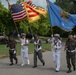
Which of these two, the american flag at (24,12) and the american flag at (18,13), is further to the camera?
the american flag at (18,13)

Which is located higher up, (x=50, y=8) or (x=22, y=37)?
(x=50, y=8)

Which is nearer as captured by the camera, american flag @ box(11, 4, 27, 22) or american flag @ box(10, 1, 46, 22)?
american flag @ box(10, 1, 46, 22)

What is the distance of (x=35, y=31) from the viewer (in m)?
63.7

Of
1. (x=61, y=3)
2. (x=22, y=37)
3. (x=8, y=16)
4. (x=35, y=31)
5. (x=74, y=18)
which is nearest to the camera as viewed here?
(x=74, y=18)

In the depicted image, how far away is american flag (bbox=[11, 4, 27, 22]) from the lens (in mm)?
17141

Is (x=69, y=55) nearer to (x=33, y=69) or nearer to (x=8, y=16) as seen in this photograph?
(x=33, y=69)

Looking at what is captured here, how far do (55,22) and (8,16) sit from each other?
124 ft

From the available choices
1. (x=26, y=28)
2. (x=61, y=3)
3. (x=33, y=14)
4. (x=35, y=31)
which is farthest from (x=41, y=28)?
(x=33, y=14)

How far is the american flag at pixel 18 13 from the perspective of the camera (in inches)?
675

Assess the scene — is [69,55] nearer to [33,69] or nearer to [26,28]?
[33,69]

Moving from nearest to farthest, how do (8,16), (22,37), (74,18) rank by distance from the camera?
1. (74,18)
2. (22,37)
3. (8,16)

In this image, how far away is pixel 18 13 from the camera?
17141mm

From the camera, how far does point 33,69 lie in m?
14.6

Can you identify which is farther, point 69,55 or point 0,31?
point 0,31
